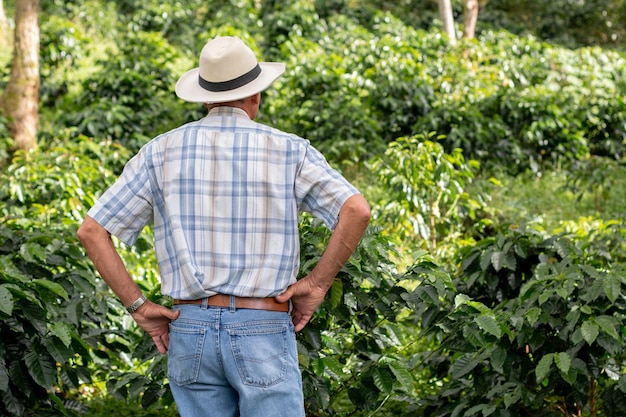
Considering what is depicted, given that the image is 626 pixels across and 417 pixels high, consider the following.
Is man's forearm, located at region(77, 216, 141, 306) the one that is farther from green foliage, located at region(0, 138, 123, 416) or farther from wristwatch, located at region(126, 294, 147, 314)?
green foliage, located at region(0, 138, 123, 416)

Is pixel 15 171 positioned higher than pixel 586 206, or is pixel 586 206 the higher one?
pixel 15 171

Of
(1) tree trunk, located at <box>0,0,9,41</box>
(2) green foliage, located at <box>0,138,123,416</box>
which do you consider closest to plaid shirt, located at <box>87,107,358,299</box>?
(2) green foliage, located at <box>0,138,123,416</box>

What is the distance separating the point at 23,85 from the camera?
895 cm

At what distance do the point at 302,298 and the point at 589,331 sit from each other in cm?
125

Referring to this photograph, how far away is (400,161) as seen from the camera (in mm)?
6492

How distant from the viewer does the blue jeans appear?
7.50 ft

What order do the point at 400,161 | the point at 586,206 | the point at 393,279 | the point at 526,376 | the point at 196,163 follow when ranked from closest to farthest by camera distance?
the point at 196,163, the point at 393,279, the point at 526,376, the point at 400,161, the point at 586,206

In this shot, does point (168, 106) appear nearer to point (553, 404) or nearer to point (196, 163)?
point (553, 404)

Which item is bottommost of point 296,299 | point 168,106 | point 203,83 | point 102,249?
point 168,106

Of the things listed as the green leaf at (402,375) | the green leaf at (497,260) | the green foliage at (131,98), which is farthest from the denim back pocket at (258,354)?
the green foliage at (131,98)

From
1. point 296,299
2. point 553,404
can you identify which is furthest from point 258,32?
point 296,299

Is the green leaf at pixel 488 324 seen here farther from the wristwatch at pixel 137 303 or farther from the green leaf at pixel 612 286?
the wristwatch at pixel 137 303

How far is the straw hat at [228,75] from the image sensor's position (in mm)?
2391

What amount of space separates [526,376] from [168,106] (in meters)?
7.99
